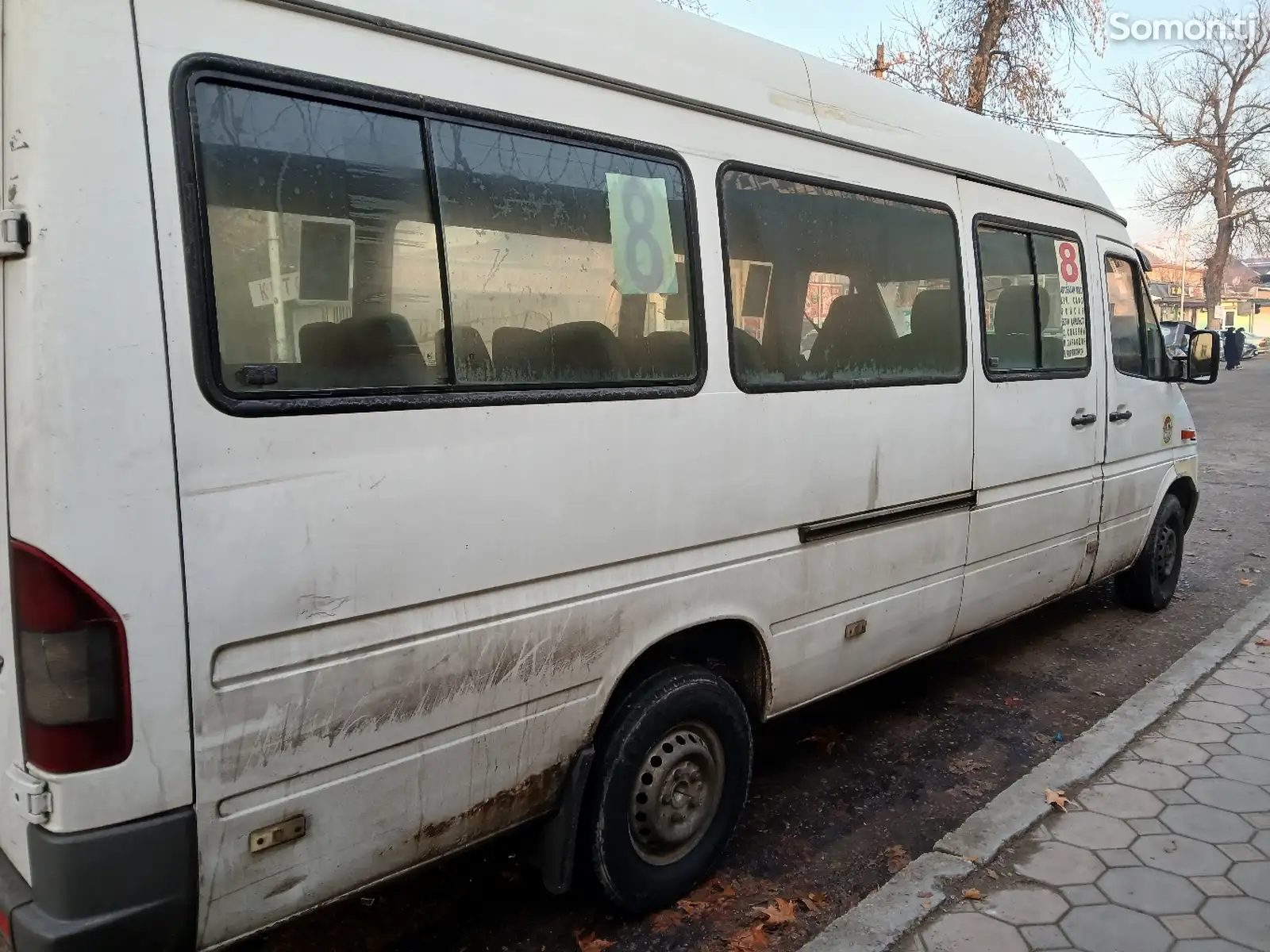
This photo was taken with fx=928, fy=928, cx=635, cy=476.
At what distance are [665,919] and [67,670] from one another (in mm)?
1980

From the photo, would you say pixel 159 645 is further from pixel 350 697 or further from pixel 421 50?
pixel 421 50

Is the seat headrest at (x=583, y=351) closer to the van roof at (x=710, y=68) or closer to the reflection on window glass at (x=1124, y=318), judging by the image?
the van roof at (x=710, y=68)

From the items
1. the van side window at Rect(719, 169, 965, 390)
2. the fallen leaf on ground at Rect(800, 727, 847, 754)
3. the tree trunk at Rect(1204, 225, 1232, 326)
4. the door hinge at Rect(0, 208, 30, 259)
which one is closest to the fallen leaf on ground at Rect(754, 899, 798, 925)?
the fallen leaf on ground at Rect(800, 727, 847, 754)

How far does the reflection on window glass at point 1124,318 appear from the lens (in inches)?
207

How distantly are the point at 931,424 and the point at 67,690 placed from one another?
10.2 feet

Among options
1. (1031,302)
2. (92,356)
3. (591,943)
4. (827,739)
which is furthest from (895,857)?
(92,356)

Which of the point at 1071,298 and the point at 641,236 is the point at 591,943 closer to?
the point at 641,236

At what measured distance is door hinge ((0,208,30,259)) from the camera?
170 centimetres

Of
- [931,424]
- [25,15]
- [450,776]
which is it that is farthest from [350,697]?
[931,424]

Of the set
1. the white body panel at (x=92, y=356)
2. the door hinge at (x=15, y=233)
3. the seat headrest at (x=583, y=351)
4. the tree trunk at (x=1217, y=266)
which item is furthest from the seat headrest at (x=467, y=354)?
the tree trunk at (x=1217, y=266)

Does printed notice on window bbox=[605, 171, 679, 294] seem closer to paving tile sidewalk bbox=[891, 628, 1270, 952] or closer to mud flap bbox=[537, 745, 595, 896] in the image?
mud flap bbox=[537, 745, 595, 896]

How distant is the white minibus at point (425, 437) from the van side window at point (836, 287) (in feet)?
0.06

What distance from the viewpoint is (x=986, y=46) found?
16.3 metres

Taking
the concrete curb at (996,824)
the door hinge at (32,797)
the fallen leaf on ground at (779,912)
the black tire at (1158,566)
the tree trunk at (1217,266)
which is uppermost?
the tree trunk at (1217,266)
